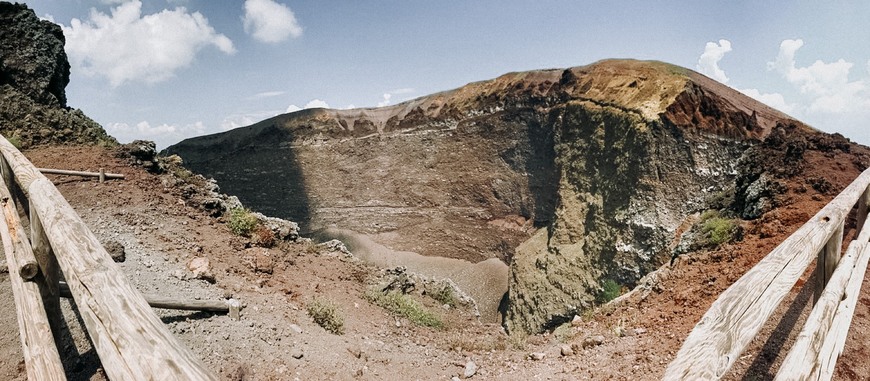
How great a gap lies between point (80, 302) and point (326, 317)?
207 inches

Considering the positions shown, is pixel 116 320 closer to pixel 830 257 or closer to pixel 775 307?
pixel 775 307

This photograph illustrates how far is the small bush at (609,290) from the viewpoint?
13.1 meters

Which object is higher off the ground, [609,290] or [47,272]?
[47,272]

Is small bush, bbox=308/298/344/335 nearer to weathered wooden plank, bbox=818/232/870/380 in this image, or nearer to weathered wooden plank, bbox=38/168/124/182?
weathered wooden plank, bbox=818/232/870/380

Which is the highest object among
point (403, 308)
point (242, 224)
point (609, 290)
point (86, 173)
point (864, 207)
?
point (86, 173)

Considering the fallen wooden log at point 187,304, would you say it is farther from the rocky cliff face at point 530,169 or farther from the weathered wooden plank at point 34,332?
the rocky cliff face at point 530,169

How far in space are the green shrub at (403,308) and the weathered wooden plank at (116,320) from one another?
6877mm

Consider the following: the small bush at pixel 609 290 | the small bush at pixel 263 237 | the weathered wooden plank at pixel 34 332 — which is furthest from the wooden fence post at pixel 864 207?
the small bush at pixel 263 237

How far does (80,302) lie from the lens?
1.89 m

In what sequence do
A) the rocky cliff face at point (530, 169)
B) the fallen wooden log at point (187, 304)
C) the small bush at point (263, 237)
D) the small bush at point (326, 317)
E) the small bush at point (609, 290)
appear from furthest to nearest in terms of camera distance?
1. the small bush at point (609, 290)
2. the rocky cliff face at point (530, 169)
3. the small bush at point (263, 237)
4. the small bush at point (326, 317)
5. the fallen wooden log at point (187, 304)

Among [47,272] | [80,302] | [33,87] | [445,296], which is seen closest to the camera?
[80,302]

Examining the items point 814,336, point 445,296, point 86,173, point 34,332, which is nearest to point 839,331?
point 814,336

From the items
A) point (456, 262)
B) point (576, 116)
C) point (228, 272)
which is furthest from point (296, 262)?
point (456, 262)

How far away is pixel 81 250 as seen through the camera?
2.23 metres
